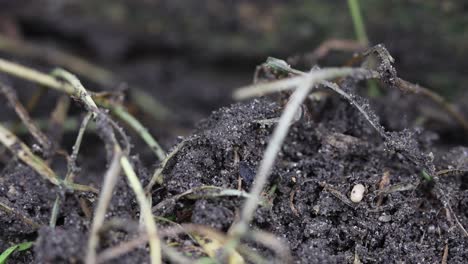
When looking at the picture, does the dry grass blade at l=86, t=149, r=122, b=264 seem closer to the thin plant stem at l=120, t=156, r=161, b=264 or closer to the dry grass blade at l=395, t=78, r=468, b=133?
the thin plant stem at l=120, t=156, r=161, b=264

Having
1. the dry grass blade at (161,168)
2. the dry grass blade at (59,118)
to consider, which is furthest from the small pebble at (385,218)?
the dry grass blade at (59,118)

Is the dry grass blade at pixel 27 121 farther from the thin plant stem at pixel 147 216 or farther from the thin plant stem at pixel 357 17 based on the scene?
the thin plant stem at pixel 357 17

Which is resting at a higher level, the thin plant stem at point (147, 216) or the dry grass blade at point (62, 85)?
the dry grass blade at point (62, 85)

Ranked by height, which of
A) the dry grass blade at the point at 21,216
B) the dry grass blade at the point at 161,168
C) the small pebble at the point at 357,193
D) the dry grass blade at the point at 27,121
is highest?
the dry grass blade at the point at 27,121

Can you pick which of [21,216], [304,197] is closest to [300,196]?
[304,197]

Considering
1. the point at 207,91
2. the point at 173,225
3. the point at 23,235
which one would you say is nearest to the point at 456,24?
the point at 207,91

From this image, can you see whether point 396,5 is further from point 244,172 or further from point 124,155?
point 124,155
